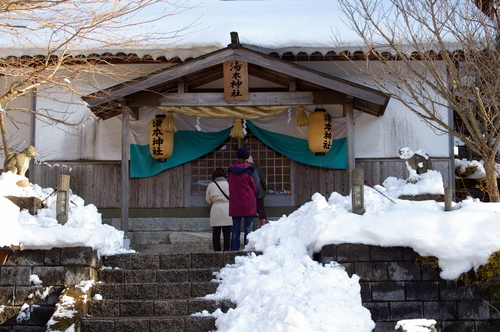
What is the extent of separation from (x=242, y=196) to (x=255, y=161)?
14.6 ft

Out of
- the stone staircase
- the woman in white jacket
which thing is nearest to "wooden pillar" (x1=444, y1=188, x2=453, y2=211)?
the stone staircase

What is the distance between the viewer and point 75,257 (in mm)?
8195

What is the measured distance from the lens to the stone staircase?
7199mm

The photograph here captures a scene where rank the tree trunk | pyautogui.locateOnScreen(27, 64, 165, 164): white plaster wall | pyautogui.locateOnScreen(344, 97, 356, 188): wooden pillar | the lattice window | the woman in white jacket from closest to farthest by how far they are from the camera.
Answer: the tree trunk → the woman in white jacket → pyautogui.locateOnScreen(344, 97, 356, 188): wooden pillar → pyautogui.locateOnScreen(27, 64, 165, 164): white plaster wall → the lattice window

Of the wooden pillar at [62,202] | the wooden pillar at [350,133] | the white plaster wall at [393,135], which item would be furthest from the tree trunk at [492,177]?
the wooden pillar at [62,202]

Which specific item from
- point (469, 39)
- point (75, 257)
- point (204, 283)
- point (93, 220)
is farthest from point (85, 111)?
point (469, 39)

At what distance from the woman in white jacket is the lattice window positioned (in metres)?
2.80

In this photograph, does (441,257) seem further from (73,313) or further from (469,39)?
(73,313)

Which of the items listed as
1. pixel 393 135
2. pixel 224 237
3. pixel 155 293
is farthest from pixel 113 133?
pixel 155 293

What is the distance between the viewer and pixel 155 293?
797cm

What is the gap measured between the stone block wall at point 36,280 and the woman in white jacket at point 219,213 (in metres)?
2.78

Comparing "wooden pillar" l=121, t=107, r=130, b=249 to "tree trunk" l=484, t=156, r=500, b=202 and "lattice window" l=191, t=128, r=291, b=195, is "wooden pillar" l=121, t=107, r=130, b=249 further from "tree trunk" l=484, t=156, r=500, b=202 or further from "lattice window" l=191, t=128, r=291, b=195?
"tree trunk" l=484, t=156, r=500, b=202

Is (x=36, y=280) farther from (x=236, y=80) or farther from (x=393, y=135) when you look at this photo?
(x=393, y=135)

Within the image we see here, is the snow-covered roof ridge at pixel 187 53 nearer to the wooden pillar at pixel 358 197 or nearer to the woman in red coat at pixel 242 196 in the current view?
the woman in red coat at pixel 242 196
